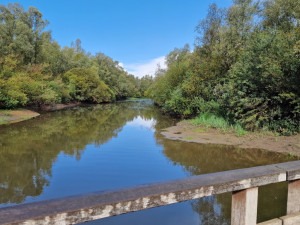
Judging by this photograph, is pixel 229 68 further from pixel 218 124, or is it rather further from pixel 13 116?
pixel 13 116

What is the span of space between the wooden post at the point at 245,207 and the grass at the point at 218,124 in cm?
1071

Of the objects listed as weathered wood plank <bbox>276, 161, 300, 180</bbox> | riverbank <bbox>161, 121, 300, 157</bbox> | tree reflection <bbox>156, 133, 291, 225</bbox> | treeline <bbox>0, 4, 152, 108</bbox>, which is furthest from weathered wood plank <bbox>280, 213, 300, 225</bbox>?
treeline <bbox>0, 4, 152, 108</bbox>

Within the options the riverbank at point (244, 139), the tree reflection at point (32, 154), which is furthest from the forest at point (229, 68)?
the tree reflection at point (32, 154)

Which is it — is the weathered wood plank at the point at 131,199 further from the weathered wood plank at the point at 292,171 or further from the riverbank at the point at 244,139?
the riverbank at the point at 244,139

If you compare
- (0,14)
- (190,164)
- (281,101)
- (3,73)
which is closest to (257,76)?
(281,101)

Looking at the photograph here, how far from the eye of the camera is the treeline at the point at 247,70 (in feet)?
35.7

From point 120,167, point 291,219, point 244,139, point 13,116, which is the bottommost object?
point 120,167

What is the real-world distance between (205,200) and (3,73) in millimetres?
21853

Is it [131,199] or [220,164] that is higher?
[131,199]

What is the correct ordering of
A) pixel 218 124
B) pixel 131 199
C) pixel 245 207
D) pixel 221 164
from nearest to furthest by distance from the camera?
pixel 131 199 < pixel 245 207 < pixel 221 164 < pixel 218 124

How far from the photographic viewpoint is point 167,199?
144 centimetres

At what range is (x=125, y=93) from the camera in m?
63.4

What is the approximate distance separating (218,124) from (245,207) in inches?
495

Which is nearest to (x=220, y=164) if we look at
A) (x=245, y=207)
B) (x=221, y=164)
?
(x=221, y=164)
